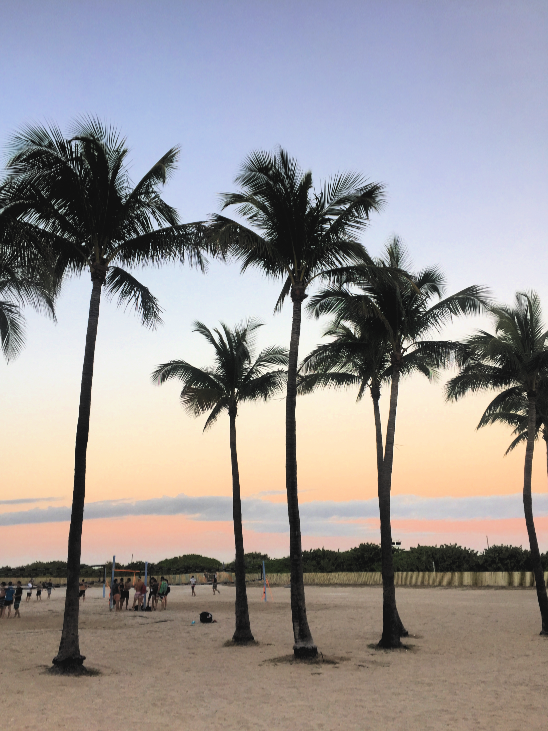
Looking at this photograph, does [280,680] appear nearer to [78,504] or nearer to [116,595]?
[78,504]

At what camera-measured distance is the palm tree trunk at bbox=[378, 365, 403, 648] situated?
1875 centimetres

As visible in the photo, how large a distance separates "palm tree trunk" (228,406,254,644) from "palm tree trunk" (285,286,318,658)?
146 inches

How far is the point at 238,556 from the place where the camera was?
2147cm

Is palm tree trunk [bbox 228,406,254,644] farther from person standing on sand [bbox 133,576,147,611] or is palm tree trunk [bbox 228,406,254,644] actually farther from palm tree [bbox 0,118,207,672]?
person standing on sand [bbox 133,576,147,611]

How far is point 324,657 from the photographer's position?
54.7 ft

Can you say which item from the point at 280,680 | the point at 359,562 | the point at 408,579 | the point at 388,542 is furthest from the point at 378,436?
the point at 359,562

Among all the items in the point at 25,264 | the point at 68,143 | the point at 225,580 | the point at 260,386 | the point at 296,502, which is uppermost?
the point at 68,143

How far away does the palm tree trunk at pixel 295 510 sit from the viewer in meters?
16.3

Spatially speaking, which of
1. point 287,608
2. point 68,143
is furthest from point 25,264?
point 287,608

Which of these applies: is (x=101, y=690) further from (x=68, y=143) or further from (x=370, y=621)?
(x=370, y=621)

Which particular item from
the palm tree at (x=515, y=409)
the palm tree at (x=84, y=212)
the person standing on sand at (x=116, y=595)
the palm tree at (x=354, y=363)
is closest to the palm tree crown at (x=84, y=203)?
the palm tree at (x=84, y=212)

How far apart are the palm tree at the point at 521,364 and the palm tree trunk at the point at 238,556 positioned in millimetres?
8103

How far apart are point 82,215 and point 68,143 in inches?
65.1

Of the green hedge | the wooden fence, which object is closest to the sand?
the wooden fence
